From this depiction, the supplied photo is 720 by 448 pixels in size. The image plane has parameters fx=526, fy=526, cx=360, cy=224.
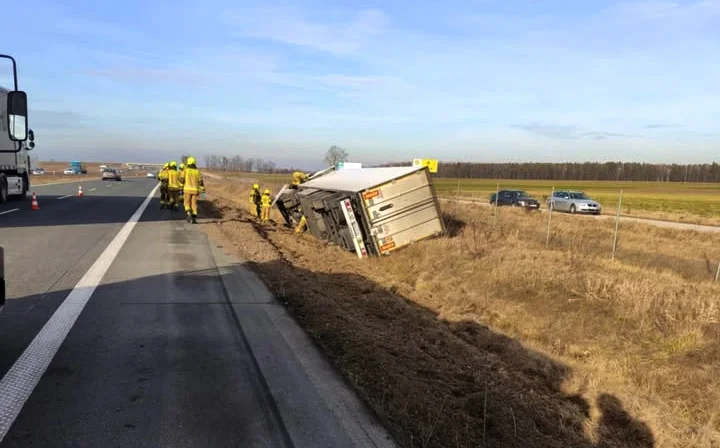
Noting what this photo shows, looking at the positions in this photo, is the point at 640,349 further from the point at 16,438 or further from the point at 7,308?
the point at 7,308

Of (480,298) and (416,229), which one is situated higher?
(416,229)

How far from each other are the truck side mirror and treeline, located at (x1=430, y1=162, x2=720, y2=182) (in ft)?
375

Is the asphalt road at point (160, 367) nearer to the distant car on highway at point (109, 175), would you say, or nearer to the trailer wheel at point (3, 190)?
the trailer wheel at point (3, 190)

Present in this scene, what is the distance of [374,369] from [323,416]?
105 centimetres

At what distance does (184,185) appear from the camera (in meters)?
15.6

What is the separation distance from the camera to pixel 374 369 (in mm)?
4695

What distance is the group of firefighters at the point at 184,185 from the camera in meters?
15.4

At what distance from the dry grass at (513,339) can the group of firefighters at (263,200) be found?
5.55 meters

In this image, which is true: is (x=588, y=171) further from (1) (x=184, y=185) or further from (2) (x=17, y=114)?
(2) (x=17, y=114)

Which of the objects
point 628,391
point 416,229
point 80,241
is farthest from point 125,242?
point 628,391

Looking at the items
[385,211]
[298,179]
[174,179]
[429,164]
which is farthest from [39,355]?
[298,179]

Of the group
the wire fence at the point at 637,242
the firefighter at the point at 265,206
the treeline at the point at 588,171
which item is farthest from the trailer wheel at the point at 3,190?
the treeline at the point at 588,171

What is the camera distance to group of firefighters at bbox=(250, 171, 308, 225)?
2003 centimetres

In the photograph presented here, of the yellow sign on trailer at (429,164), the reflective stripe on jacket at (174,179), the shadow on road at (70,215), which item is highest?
the yellow sign on trailer at (429,164)
